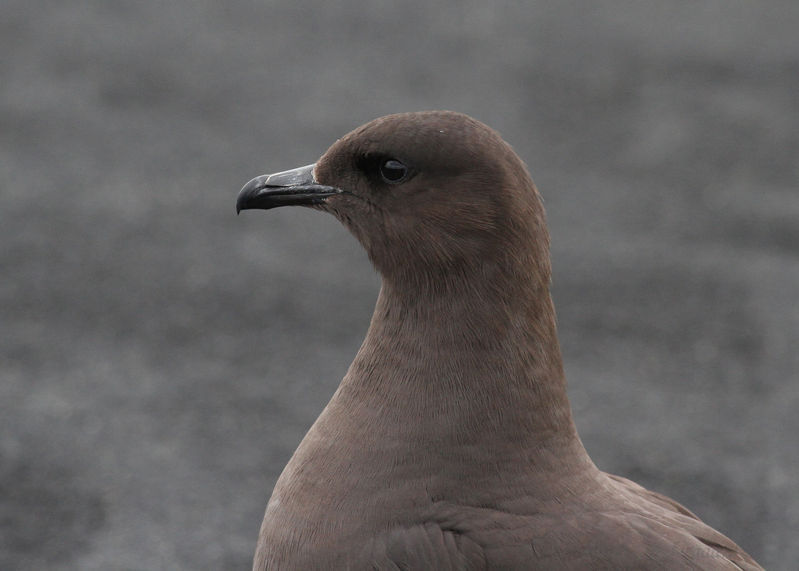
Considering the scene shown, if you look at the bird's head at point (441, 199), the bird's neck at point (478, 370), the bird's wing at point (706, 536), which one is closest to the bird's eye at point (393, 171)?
the bird's head at point (441, 199)

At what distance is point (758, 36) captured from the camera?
26.2 ft

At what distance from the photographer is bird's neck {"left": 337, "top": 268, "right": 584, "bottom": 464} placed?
9.33 ft

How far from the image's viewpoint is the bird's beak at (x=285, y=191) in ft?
10.2

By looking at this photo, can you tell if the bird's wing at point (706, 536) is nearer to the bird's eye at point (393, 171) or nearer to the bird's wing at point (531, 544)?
the bird's wing at point (531, 544)

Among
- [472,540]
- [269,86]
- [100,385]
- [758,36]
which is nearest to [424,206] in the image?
[472,540]

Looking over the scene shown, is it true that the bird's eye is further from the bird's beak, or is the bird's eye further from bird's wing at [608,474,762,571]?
bird's wing at [608,474,762,571]

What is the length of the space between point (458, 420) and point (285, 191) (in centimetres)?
83

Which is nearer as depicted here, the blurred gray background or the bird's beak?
the bird's beak

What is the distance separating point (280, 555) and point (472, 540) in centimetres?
52

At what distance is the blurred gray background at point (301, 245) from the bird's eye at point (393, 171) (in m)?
1.87

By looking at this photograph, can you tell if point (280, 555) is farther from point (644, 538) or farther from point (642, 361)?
point (642, 361)

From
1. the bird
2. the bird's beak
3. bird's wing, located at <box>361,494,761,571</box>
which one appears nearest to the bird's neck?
the bird

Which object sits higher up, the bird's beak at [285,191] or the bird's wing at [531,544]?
the bird's beak at [285,191]

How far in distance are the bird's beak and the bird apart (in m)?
0.19
